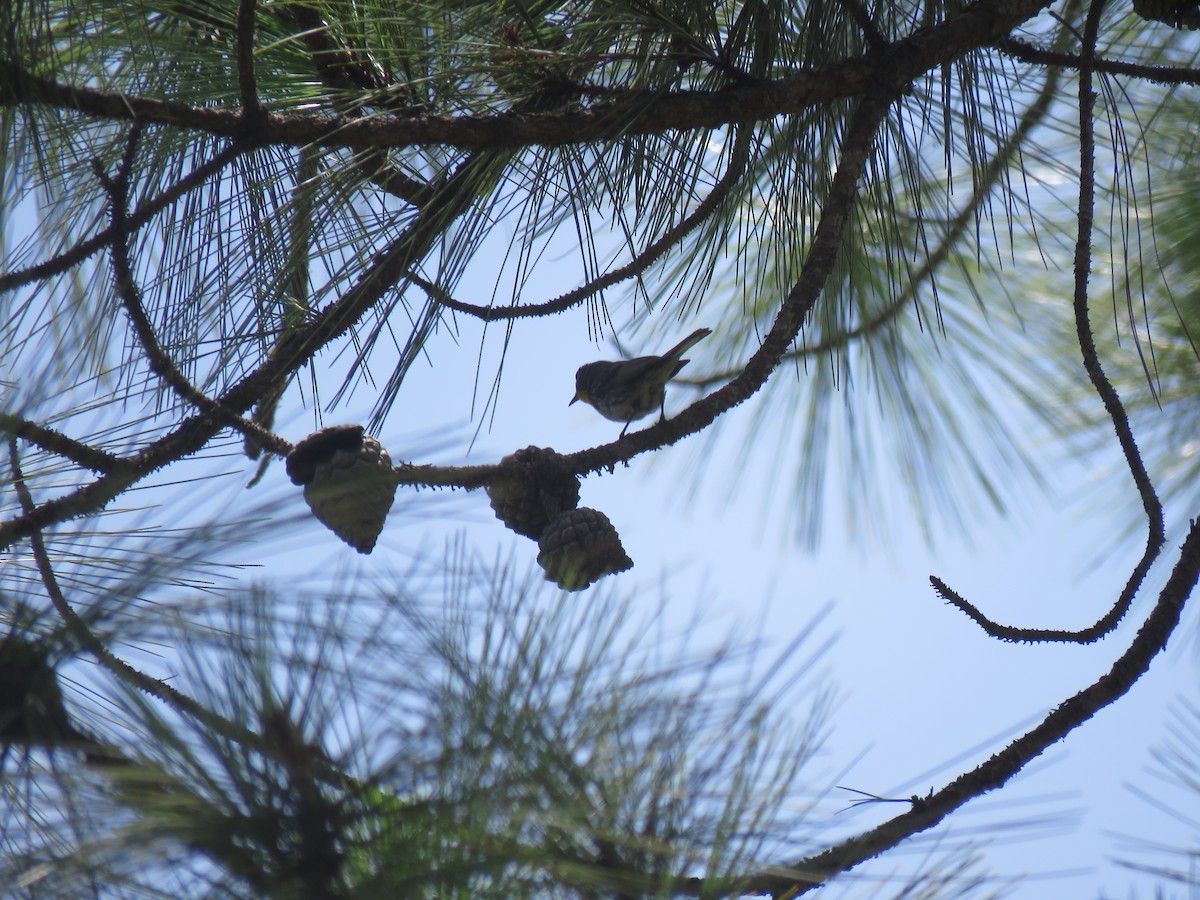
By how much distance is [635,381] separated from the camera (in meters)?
1.94

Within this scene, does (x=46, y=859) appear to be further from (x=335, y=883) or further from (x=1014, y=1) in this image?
(x=1014, y=1)

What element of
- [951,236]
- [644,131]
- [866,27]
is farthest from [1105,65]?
[644,131]

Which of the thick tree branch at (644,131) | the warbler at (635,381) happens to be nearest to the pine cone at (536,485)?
the thick tree branch at (644,131)

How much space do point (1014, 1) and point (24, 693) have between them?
1.22 meters

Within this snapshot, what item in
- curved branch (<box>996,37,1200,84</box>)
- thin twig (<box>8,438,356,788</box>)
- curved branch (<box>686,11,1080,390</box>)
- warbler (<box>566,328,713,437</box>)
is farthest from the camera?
warbler (<box>566,328,713,437</box>)

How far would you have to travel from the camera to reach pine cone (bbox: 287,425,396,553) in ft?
3.52

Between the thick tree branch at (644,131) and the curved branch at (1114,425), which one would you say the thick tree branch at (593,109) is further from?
the curved branch at (1114,425)

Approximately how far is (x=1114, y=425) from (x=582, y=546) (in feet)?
→ 1.93

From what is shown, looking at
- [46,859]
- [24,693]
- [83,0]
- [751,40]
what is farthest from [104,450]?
[751,40]

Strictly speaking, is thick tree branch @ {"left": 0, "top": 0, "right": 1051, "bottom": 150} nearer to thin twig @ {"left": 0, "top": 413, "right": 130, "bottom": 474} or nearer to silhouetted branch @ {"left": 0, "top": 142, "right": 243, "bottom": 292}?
silhouetted branch @ {"left": 0, "top": 142, "right": 243, "bottom": 292}

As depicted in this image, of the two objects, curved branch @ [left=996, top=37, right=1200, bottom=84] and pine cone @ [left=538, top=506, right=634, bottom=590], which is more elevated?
curved branch @ [left=996, top=37, right=1200, bottom=84]

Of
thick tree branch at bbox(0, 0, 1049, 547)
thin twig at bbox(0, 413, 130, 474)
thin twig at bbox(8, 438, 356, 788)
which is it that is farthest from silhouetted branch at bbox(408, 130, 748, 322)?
thin twig at bbox(8, 438, 356, 788)

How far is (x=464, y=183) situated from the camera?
1.21m

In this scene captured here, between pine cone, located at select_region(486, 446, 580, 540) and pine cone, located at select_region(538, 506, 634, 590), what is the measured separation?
3 cm
